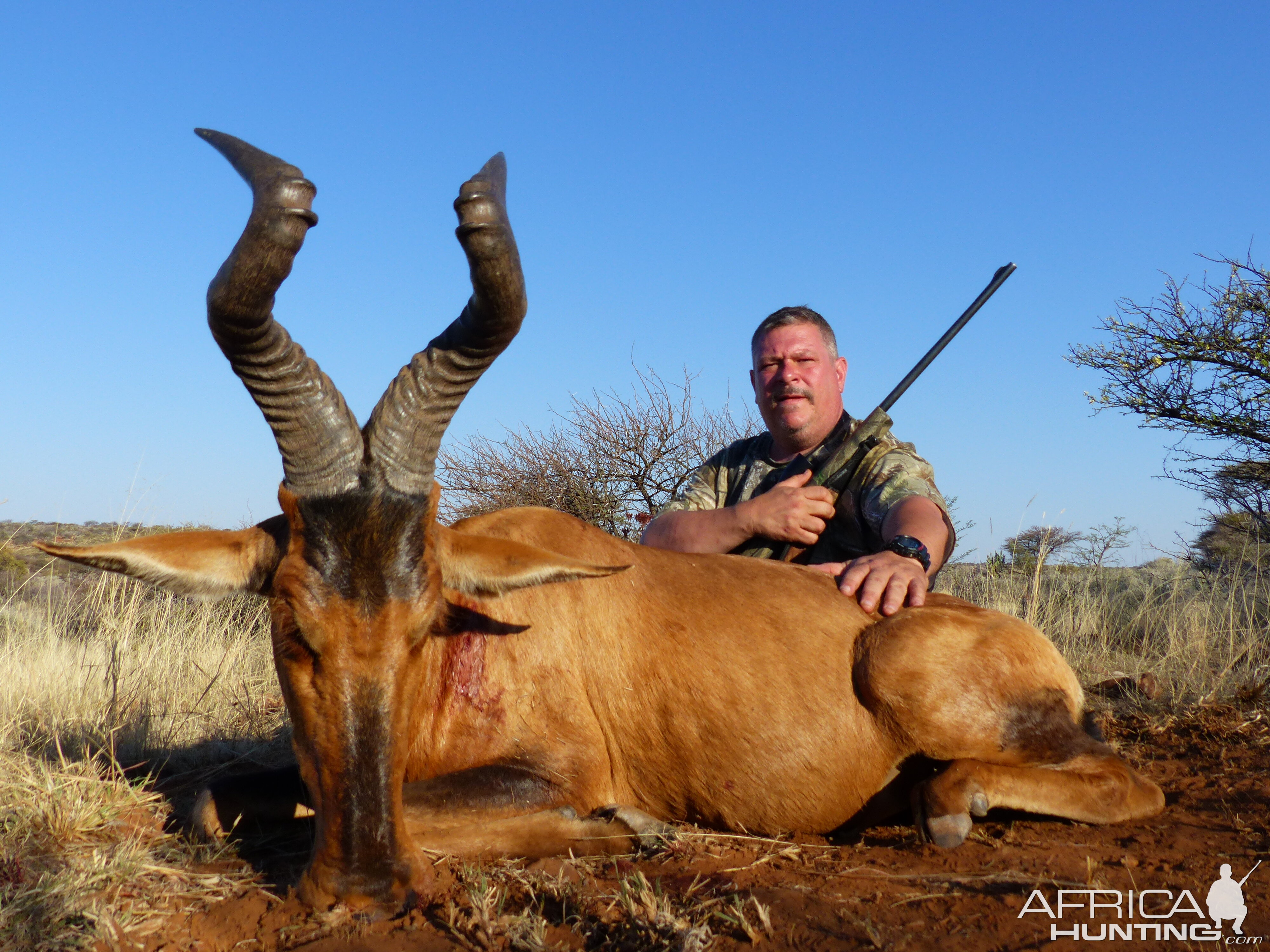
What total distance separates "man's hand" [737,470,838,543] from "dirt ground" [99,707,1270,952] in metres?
2.23

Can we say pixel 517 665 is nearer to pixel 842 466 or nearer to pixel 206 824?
pixel 206 824

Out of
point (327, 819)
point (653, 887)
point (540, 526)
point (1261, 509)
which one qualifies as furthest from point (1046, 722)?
point (1261, 509)

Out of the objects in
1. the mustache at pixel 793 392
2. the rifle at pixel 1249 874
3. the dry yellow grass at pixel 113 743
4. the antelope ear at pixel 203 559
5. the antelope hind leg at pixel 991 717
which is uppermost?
the mustache at pixel 793 392

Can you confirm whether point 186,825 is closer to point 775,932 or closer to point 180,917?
point 180,917

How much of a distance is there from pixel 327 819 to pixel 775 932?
4.97 ft

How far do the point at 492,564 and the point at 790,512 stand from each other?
2881 millimetres

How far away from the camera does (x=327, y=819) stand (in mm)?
3355

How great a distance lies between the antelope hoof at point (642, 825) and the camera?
13.3 ft

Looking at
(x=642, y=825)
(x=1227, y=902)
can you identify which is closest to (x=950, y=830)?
(x=1227, y=902)

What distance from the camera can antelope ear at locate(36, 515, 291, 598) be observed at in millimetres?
3574

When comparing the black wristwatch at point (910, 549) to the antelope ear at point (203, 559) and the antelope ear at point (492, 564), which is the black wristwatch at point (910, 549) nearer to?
the antelope ear at point (492, 564)

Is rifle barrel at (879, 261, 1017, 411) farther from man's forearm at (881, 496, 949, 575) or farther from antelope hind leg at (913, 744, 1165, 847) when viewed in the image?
antelope hind leg at (913, 744, 1165, 847)

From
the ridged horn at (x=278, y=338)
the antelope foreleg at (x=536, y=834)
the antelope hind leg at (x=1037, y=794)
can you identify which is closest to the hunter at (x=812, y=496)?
the antelope hind leg at (x=1037, y=794)

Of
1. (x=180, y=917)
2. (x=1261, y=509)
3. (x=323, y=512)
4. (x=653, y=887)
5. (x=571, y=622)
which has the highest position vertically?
(x=1261, y=509)
